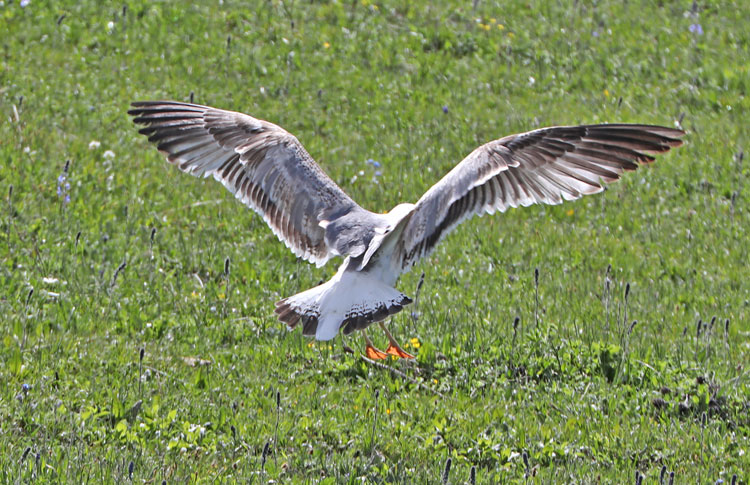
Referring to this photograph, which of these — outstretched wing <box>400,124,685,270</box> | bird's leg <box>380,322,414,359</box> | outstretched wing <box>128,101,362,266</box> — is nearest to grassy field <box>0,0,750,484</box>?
bird's leg <box>380,322,414,359</box>

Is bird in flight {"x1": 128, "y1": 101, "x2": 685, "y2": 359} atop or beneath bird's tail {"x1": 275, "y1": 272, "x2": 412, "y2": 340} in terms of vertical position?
atop

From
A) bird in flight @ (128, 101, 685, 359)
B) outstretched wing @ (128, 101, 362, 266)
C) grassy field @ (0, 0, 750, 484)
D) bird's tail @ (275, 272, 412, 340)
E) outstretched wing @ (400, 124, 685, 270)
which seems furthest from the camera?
outstretched wing @ (128, 101, 362, 266)

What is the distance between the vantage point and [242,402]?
6609mm

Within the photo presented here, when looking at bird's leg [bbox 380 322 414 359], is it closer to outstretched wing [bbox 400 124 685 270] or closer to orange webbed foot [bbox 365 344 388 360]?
orange webbed foot [bbox 365 344 388 360]

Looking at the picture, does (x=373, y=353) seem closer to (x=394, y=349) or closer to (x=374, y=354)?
(x=374, y=354)

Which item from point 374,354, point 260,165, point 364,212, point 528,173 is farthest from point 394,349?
point 260,165

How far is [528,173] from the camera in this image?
707 centimetres

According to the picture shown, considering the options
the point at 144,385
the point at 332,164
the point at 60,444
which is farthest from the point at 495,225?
the point at 60,444

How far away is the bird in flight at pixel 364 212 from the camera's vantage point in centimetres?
668

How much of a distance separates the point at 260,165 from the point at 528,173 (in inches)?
79.8

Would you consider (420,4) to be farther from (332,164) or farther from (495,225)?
(495,225)

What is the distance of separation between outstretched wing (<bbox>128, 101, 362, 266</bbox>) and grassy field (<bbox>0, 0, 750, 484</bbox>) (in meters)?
0.70

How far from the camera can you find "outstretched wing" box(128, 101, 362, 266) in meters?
7.66

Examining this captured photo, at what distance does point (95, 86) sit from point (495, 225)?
15.3ft
